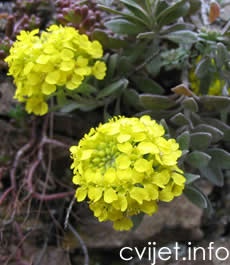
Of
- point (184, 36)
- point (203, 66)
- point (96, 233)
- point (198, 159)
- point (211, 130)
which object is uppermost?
point (184, 36)

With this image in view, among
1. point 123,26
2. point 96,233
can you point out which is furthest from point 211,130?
point 96,233

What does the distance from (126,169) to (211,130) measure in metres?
0.52

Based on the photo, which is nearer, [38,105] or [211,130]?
[211,130]

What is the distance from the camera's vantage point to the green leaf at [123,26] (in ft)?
5.98

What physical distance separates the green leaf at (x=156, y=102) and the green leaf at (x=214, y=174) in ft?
0.90

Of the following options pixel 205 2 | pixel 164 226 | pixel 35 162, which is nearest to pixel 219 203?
pixel 164 226

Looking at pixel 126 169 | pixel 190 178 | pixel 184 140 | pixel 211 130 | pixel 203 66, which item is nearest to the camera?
pixel 126 169

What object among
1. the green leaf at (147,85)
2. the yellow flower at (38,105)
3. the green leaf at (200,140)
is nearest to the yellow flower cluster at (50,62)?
the yellow flower at (38,105)

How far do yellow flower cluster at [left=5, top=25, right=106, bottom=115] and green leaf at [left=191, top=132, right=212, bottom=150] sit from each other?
413mm

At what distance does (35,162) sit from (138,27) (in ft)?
2.15

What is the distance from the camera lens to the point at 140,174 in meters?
1.28

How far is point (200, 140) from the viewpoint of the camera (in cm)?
165

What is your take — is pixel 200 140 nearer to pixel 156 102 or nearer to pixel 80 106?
pixel 156 102

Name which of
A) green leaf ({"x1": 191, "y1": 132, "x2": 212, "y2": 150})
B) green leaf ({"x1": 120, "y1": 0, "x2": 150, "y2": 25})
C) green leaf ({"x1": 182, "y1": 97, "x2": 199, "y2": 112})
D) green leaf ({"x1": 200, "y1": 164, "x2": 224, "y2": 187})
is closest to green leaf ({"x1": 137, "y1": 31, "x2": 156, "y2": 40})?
green leaf ({"x1": 120, "y1": 0, "x2": 150, "y2": 25})
